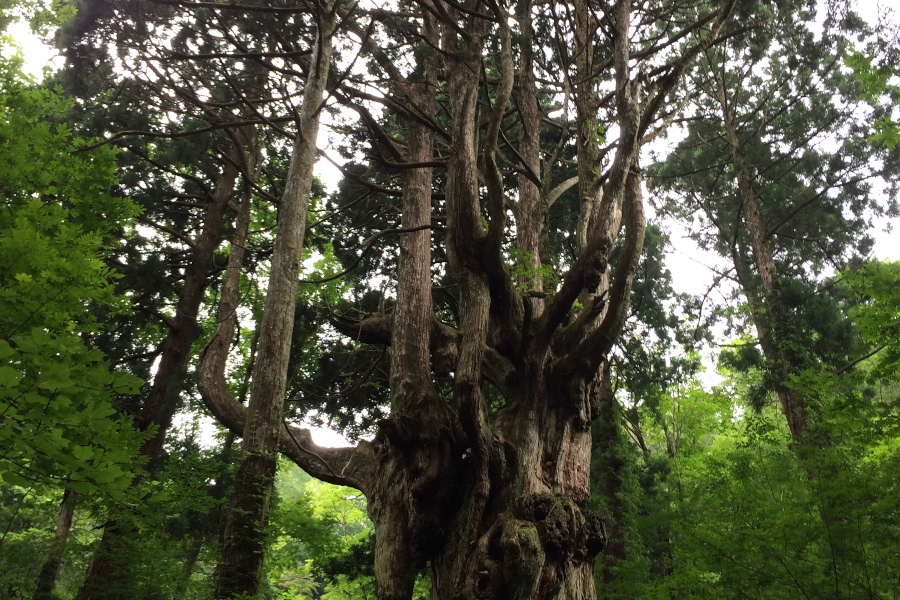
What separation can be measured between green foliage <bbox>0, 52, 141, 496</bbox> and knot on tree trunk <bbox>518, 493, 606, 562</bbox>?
8.48 ft

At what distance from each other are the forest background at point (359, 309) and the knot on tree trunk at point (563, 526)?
3.0 inches

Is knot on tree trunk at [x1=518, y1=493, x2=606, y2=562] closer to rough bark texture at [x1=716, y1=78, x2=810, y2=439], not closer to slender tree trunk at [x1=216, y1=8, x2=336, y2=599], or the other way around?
slender tree trunk at [x1=216, y1=8, x2=336, y2=599]

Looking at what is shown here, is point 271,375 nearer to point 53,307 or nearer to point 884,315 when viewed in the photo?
point 53,307

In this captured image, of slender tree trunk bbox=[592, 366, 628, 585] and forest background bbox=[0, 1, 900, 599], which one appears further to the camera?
slender tree trunk bbox=[592, 366, 628, 585]

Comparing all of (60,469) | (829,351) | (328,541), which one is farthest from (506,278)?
(829,351)

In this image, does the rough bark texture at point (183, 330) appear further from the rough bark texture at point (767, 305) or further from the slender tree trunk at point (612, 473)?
the rough bark texture at point (767, 305)

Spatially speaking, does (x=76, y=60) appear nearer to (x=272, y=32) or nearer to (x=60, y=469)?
(x=272, y=32)

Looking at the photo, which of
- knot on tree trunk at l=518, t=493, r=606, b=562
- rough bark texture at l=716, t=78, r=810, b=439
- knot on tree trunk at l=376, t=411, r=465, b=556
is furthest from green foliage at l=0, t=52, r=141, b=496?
rough bark texture at l=716, t=78, r=810, b=439

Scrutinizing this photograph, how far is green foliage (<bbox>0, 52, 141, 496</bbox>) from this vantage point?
2537 mm

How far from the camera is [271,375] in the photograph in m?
4.67

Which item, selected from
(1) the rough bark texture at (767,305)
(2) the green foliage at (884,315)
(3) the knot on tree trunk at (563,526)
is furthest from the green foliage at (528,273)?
(1) the rough bark texture at (767,305)

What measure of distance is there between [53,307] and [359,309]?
9.43 ft

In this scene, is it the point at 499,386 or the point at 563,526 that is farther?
the point at 499,386

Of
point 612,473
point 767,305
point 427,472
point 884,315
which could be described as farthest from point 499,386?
point 767,305
